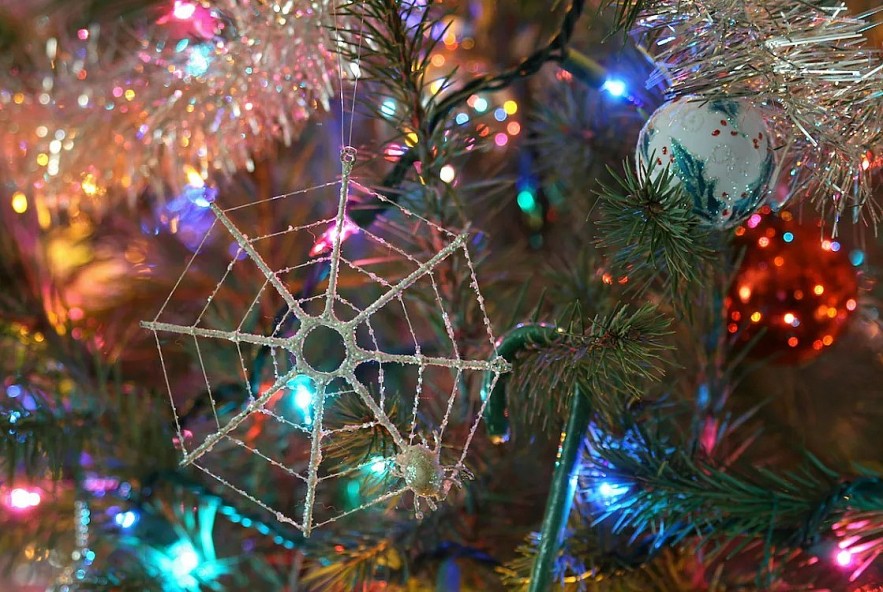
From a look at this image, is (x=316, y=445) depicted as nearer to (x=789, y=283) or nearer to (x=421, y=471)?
(x=421, y=471)

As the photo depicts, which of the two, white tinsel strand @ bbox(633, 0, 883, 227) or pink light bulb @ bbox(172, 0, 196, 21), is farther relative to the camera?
pink light bulb @ bbox(172, 0, 196, 21)

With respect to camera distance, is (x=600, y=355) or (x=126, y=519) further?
(x=126, y=519)

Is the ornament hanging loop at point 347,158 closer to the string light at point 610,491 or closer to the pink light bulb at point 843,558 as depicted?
the string light at point 610,491

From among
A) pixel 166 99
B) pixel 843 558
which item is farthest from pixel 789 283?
pixel 166 99

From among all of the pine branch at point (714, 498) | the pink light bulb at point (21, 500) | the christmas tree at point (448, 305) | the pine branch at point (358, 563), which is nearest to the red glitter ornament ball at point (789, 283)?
the christmas tree at point (448, 305)

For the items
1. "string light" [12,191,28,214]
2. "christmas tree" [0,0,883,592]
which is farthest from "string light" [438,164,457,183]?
"string light" [12,191,28,214]

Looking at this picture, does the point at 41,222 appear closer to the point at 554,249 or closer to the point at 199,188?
the point at 199,188

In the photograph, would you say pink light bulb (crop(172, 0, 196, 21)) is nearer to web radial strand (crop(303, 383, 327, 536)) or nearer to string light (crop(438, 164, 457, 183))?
string light (crop(438, 164, 457, 183))

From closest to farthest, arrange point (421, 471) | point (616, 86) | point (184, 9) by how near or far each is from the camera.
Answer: point (421, 471)
point (616, 86)
point (184, 9)
